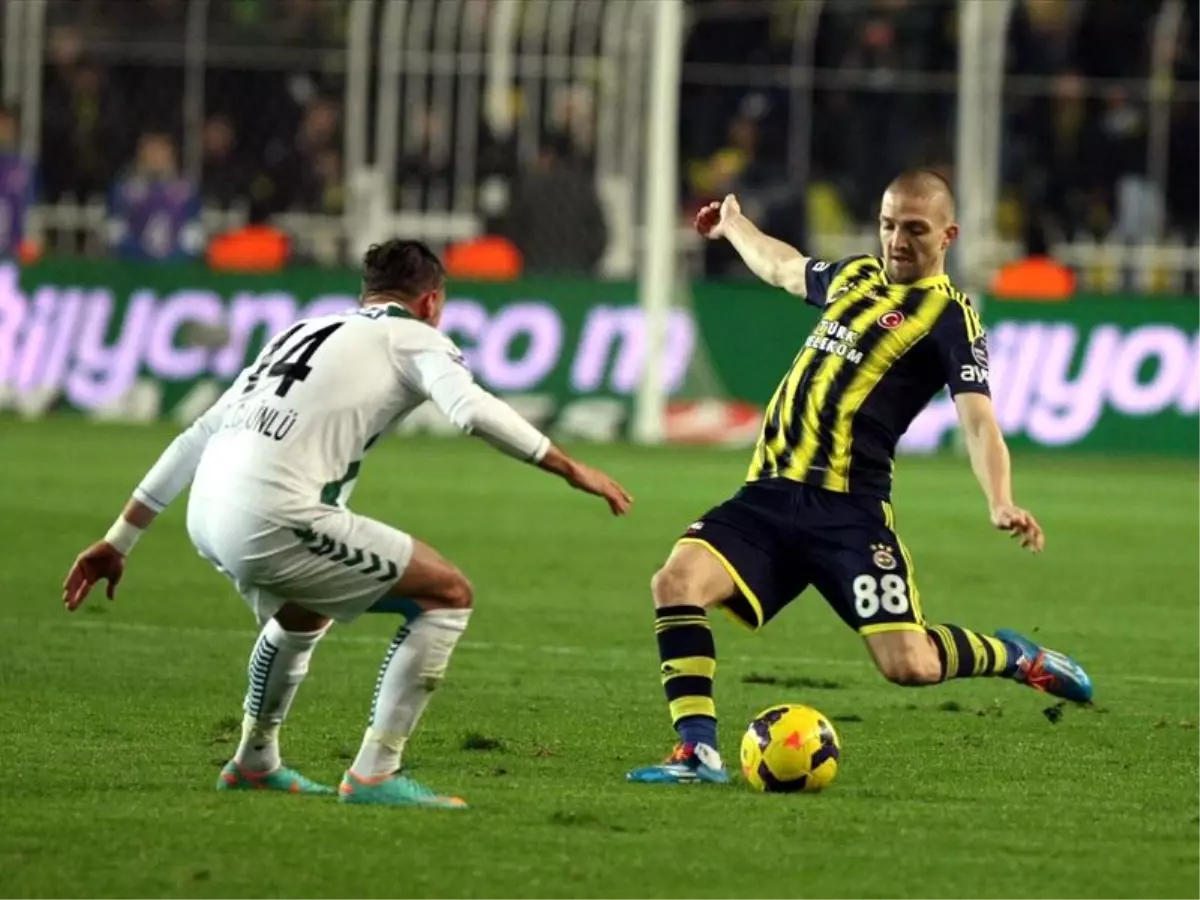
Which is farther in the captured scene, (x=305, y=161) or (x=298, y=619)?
(x=305, y=161)

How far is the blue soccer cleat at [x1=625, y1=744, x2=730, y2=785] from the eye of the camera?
777 centimetres

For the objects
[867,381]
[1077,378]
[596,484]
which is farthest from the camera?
[1077,378]

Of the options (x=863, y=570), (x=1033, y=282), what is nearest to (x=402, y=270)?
(x=863, y=570)

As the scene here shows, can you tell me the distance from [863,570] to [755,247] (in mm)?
1470

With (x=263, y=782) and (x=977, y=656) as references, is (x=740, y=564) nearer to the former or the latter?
(x=977, y=656)

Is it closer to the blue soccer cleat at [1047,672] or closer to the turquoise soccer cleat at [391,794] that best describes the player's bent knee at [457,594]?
the turquoise soccer cleat at [391,794]

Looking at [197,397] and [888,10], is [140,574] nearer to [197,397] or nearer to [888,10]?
[197,397]

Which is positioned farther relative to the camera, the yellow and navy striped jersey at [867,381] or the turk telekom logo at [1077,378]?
the turk telekom logo at [1077,378]

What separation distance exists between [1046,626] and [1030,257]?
11.8 m

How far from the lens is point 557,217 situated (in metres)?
23.1

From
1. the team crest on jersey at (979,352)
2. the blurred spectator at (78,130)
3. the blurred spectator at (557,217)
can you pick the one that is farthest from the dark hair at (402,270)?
the blurred spectator at (78,130)

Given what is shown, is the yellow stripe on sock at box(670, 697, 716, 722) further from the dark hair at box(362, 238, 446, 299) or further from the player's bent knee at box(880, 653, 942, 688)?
the dark hair at box(362, 238, 446, 299)

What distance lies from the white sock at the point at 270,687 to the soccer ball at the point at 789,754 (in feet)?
4.27

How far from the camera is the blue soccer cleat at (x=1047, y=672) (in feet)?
28.2
